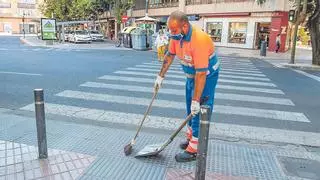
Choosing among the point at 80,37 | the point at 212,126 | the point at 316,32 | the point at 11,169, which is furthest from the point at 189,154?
the point at 80,37

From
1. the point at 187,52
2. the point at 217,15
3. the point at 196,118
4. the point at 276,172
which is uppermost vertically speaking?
the point at 217,15

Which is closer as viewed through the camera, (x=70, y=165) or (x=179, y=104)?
(x=70, y=165)

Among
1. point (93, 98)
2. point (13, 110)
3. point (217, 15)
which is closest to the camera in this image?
point (13, 110)

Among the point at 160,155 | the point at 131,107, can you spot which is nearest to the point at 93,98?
the point at 131,107

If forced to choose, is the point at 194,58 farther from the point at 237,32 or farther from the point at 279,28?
the point at 237,32

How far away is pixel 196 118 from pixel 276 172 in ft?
3.74

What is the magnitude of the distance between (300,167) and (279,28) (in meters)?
25.6

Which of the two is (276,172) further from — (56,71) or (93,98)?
(56,71)

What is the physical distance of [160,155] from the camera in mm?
4418

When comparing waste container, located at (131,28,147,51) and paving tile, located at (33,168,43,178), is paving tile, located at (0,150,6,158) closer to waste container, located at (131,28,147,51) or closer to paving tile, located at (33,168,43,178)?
paving tile, located at (33,168,43,178)

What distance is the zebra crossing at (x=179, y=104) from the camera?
5691mm

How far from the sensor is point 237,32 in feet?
106

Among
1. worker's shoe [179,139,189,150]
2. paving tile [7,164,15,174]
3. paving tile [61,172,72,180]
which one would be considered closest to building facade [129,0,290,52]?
worker's shoe [179,139,189,150]

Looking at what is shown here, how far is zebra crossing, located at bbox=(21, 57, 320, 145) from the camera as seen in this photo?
5691mm
